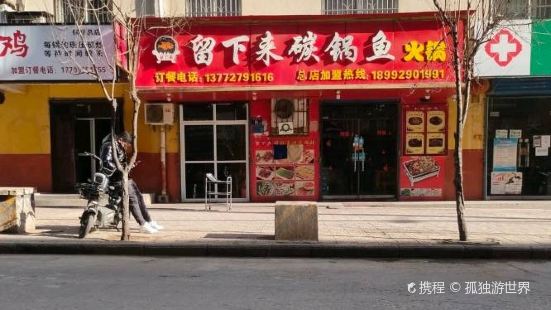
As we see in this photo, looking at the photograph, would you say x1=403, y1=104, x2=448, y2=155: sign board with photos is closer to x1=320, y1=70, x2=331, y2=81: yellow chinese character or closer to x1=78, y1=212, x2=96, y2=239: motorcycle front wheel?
x1=320, y1=70, x2=331, y2=81: yellow chinese character

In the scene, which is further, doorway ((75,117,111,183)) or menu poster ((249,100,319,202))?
doorway ((75,117,111,183))

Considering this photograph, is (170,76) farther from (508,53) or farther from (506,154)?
(506,154)

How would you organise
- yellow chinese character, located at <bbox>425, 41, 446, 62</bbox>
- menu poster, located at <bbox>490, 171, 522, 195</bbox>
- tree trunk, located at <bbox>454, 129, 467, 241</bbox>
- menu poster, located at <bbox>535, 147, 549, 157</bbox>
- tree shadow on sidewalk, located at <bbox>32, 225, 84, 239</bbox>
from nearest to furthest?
tree trunk, located at <bbox>454, 129, 467, 241</bbox> → tree shadow on sidewalk, located at <bbox>32, 225, 84, 239</bbox> → yellow chinese character, located at <bbox>425, 41, 446, 62</bbox> → menu poster, located at <bbox>535, 147, 549, 157</bbox> → menu poster, located at <bbox>490, 171, 522, 195</bbox>

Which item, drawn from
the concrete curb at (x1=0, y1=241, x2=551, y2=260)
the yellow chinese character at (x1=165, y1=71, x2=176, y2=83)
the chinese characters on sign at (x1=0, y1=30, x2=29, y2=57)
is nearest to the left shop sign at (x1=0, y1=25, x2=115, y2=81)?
the chinese characters on sign at (x1=0, y1=30, x2=29, y2=57)

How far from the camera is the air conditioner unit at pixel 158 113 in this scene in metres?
13.2

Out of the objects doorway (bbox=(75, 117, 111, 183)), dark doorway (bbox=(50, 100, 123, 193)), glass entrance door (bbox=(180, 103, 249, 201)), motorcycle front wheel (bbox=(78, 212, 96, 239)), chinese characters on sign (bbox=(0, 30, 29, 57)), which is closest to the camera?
motorcycle front wheel (bbox=(78, 212, 96, 239))

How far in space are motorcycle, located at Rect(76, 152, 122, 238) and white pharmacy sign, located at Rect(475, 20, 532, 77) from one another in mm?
8869

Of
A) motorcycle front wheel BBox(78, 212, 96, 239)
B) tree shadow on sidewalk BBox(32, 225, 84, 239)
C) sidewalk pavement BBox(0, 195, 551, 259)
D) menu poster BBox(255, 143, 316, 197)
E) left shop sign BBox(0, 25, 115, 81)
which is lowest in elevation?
sidewalk pavement BBox(0, 195, 551, 259)

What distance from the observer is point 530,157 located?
13.3 meters

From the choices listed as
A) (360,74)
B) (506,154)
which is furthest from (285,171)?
(506,154)

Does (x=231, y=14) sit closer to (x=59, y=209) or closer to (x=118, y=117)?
(x=118, y=117)

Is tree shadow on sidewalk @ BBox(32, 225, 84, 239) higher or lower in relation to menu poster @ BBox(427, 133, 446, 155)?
lower

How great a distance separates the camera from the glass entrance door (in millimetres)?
13609

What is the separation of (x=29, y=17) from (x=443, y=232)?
10892 mm
